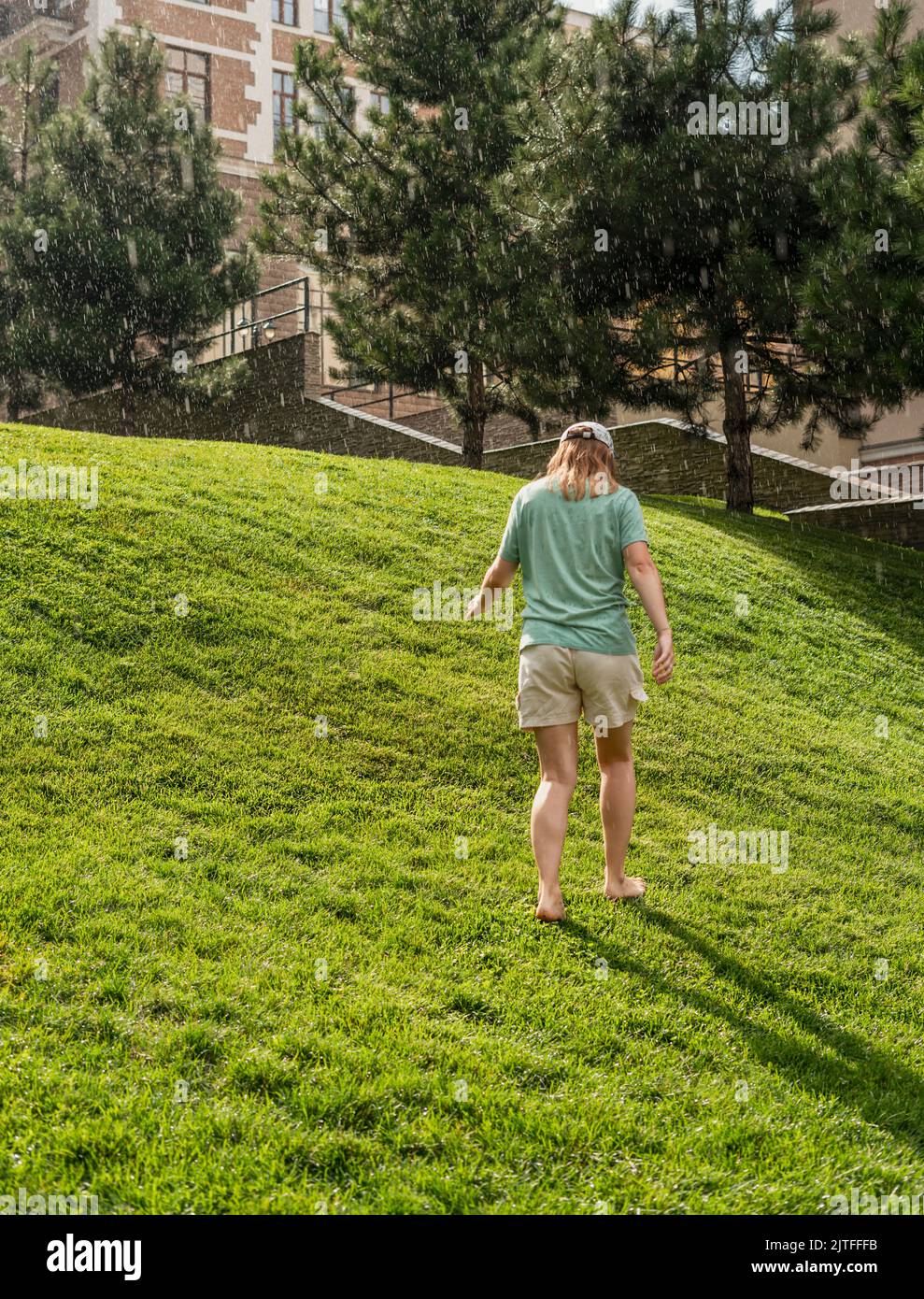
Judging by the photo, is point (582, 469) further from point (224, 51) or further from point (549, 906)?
point (224, 51)

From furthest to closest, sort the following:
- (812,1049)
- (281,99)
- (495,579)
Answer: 1. (281,99)
2. (495,579)
3. (812,1049)

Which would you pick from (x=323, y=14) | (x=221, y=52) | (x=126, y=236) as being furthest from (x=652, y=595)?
(x=323, y=14)

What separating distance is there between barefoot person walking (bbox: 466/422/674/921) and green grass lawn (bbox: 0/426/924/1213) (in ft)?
2.00

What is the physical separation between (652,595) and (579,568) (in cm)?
32

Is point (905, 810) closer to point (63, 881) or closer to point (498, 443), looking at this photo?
point (63, 881)

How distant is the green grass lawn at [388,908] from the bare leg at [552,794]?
320mm

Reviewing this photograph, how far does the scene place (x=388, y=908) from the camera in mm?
4879

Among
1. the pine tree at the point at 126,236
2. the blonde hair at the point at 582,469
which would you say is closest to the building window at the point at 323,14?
the pine tree at the point at 126,236

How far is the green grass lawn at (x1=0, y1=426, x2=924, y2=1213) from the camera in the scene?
10.7 ft

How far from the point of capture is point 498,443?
23109 millimetres

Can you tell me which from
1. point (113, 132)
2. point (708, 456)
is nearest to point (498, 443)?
point (708, 456)

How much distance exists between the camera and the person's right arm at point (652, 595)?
4.54 metres

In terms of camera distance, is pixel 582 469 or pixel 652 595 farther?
pixel 582 469

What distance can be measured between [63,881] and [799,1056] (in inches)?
112
